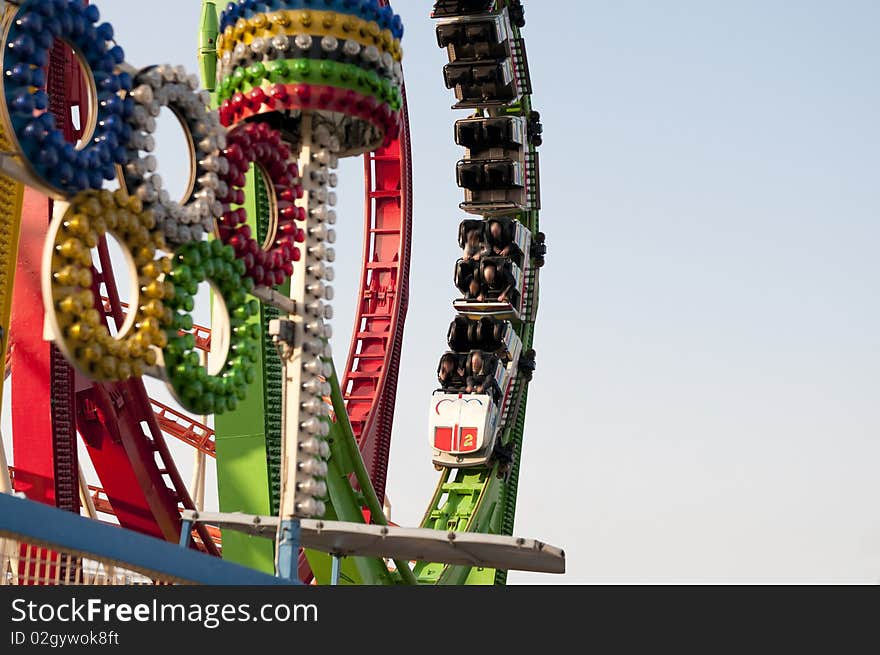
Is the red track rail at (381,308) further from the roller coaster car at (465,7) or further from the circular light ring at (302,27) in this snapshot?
the circular light ring at (302,27)

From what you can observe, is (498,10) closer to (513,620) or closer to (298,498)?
(298,498)

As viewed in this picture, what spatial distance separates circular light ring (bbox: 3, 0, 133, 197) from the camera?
7625 mm

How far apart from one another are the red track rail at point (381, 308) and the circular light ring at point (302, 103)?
7.84 metres

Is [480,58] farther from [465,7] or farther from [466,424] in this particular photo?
[466,424]

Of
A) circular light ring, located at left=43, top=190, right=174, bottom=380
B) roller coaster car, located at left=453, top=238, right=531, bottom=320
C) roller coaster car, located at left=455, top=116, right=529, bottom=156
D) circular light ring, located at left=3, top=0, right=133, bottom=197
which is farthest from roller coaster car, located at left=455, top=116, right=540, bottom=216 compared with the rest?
circular light ring, located at left=3, top=0, right=133, bottom=197

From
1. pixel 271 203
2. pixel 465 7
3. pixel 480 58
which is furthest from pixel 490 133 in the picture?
pixel 271 203

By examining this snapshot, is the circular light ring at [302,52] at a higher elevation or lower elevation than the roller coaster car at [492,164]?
lower

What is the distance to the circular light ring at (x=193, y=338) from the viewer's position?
874cm

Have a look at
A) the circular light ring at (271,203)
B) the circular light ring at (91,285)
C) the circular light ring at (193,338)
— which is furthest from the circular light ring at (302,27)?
the circular light ring at (91,285)

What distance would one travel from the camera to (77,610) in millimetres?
6871

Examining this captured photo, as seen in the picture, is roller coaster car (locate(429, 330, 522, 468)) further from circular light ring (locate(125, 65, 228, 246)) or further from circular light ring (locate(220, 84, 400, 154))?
circular light ring (locate(125, 65, 228, 246))

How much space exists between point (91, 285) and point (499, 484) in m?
12.2

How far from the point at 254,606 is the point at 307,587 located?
29cm

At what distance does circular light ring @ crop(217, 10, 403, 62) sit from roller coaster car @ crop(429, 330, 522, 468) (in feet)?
28.7
